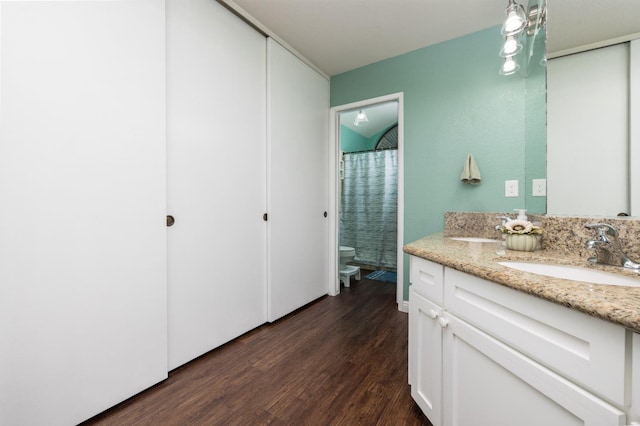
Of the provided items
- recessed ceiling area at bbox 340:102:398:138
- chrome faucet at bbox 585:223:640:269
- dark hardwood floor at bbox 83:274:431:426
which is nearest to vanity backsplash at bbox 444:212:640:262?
chrome faucet at bbox 585:223:640:269

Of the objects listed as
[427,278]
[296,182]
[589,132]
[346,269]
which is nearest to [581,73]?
[589,132]

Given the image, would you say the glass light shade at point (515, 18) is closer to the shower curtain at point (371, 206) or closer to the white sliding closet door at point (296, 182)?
the white sliding closet door at point (296, 182)

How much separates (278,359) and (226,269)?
71 centimetres

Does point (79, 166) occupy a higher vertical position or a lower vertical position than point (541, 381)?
higher

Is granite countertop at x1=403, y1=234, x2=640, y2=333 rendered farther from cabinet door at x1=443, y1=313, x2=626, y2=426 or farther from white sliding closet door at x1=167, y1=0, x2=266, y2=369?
white sliding closet door at x1=167, y1=0, x2=266, y2=369

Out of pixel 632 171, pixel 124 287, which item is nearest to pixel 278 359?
pixel 124 287

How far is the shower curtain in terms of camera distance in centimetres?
402

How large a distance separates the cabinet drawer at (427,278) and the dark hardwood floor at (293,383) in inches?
24.7

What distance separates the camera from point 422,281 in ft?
4.12

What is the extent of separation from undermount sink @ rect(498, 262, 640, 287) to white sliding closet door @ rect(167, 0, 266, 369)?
1651mm

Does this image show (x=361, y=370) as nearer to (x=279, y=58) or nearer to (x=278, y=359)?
(x=278, y=359)

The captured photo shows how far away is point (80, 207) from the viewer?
1.20 meters

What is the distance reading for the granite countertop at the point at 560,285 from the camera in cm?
54

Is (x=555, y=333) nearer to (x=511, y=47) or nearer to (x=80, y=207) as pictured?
(x=80, y=207)
